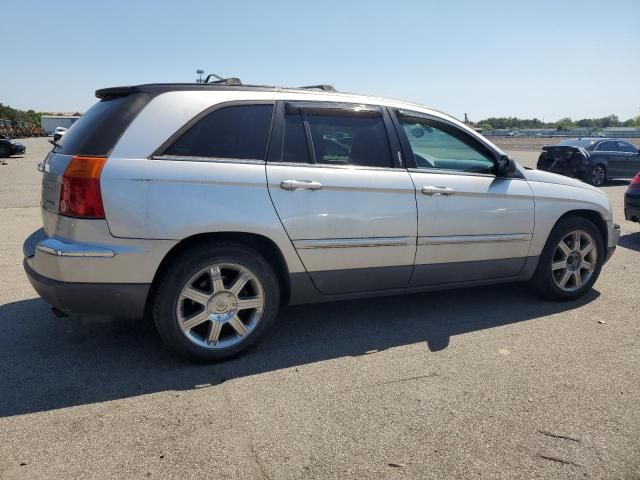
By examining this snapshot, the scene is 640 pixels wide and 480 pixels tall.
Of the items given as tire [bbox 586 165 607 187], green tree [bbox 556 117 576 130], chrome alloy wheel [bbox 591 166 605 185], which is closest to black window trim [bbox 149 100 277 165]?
tire [bbox 586 165 607 187]

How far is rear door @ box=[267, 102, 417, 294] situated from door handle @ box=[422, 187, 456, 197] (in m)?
0.12

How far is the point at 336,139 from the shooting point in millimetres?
3666

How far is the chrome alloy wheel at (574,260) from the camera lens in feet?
15.3

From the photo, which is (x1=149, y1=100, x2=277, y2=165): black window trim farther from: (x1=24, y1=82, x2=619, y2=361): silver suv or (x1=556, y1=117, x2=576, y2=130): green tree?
(x1=556, y1=117, x2=576, y2=130): green tree

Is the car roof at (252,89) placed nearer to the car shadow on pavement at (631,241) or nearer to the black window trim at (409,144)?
the black window trim at (409,144)

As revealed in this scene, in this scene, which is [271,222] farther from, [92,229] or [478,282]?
[478,282]

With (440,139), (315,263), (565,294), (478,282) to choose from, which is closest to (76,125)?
(315,263)

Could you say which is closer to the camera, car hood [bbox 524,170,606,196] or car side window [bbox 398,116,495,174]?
car side window [bbox 398,116,495,174]

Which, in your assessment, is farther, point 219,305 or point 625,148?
point 625,148

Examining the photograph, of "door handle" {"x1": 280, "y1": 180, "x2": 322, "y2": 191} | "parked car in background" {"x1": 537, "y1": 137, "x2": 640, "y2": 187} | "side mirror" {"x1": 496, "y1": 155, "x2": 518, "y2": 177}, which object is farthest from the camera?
"parked car in background" {"x1": 537, "y1": 137, "x2": 640, "y2": 187}

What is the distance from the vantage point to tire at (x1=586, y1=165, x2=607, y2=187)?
1482cm

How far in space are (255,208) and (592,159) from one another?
14.5 meters

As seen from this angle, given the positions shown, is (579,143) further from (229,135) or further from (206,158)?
(206,158)

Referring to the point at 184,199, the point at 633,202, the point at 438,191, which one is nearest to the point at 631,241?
the point at 633,202
